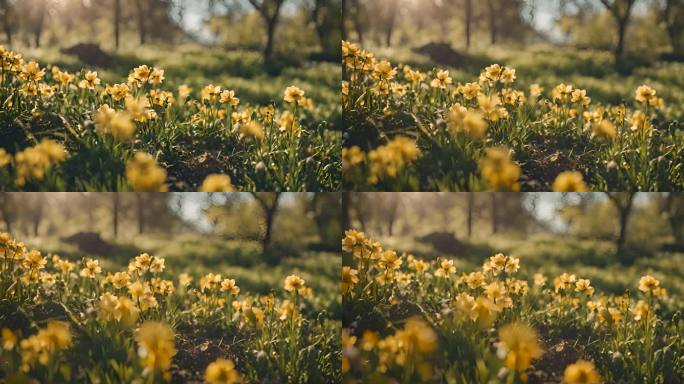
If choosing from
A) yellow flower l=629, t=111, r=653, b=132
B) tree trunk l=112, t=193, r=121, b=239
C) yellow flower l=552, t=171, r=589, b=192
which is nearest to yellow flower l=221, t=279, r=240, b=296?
tree trunk l=112, t=193, r=121, b=239

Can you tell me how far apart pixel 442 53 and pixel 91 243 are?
221 centimetres

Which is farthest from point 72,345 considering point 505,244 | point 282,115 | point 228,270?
point 505,244

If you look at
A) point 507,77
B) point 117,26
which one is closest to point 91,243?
point 117,26

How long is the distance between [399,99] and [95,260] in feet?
6.20

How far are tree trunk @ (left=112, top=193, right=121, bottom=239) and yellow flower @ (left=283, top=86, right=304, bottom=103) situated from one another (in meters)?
1.03

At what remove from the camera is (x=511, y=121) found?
3303 millimetres

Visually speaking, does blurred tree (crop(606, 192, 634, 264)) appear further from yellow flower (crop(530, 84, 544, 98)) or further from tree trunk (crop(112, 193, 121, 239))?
tree trunk (crop(112, 193, 121, 239))

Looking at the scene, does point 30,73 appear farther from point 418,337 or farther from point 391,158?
point 418,337

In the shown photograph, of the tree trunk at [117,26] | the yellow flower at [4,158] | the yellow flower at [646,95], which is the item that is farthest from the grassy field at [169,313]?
the yellow flower at [646,95]

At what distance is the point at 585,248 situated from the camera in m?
3.47

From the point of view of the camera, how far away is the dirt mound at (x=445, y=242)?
3.39 m

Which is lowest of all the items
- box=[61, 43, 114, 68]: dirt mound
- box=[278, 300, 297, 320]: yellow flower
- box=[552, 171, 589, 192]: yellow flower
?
box=[278, 300, 297, 320]: yellow flower

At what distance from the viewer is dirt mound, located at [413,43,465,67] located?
3.46 metres

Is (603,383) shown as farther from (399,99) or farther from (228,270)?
(228,270)
